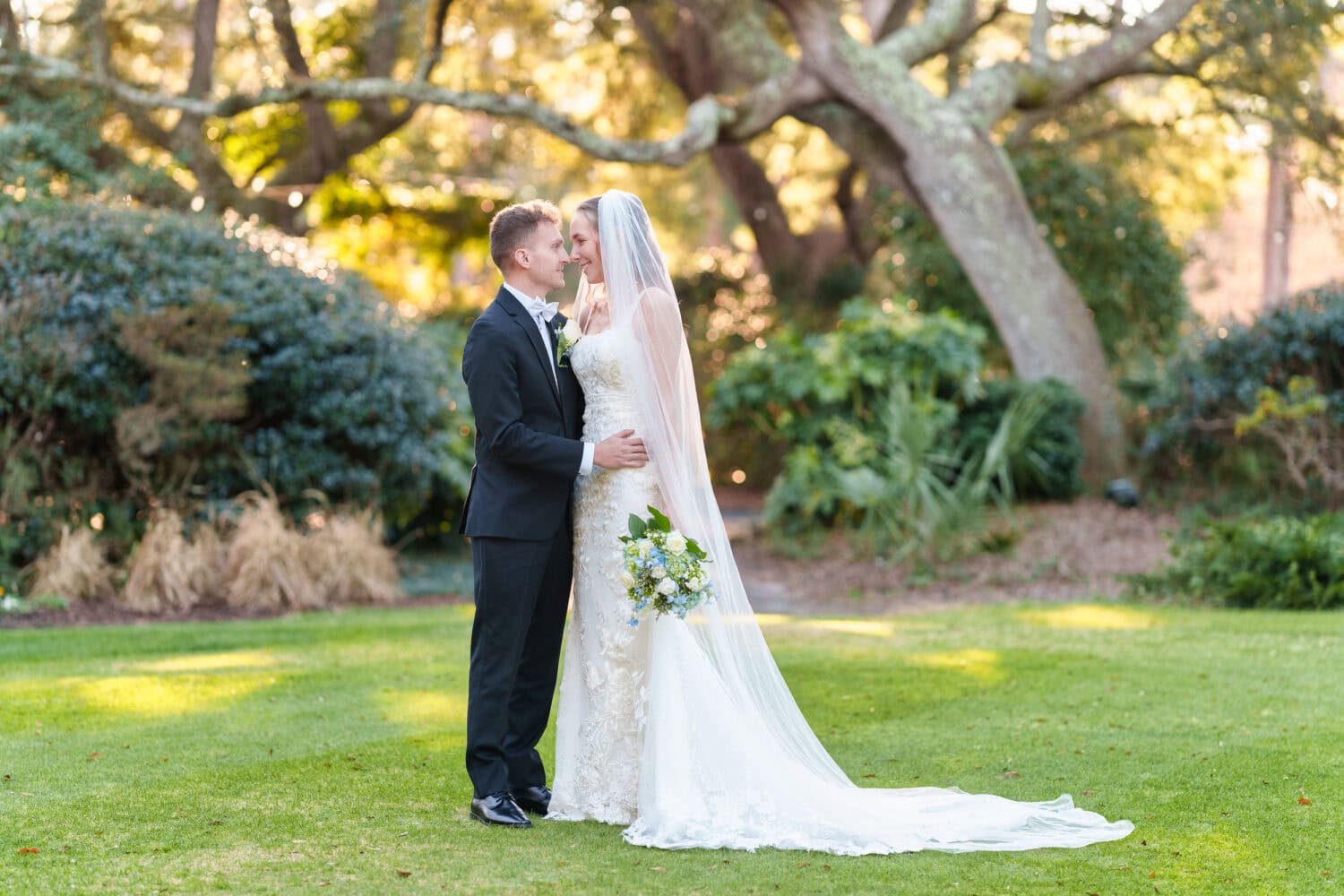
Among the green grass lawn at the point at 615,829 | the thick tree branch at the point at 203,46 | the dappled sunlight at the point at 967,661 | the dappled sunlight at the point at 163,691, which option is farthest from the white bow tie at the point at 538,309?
the thick tree branch at the point at 203,46

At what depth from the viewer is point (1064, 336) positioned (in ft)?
46.8

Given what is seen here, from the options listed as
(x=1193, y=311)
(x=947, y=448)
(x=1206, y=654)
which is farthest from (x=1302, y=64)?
(x=1206, y=654)

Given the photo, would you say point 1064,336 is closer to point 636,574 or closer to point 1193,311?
point 1193,311

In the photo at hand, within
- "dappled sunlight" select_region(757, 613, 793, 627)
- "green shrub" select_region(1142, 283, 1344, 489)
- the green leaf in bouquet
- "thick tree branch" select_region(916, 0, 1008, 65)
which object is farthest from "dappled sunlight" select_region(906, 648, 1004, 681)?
"thick tree branch" select_region(916, 0, 1008, 65)

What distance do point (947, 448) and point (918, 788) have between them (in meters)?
7.98

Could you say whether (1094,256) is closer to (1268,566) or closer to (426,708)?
(1268,566)

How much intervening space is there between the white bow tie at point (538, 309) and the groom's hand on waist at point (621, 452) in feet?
1.63

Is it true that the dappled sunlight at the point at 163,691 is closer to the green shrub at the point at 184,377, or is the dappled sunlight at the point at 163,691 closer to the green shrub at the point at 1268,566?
the green shrub at the point at 184,377

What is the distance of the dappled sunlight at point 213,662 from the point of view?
7.45 meters

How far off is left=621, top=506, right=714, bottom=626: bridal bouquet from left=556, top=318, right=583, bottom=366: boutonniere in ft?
2.33

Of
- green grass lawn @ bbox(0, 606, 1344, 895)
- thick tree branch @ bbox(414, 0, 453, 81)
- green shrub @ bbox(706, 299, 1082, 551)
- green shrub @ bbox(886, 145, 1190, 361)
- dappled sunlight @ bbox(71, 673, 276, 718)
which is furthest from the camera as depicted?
green shrub @ bbox(886, 145, 1190, 361)

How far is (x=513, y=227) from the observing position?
4.82 meters

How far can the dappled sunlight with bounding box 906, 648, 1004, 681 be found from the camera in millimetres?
7386

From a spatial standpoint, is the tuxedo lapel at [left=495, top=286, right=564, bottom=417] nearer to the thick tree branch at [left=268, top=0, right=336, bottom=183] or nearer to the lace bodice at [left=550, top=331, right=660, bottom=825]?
the lace bodice at [left=550, top=331, right=660, bottom=825]
